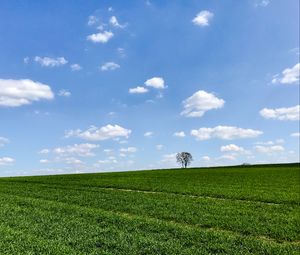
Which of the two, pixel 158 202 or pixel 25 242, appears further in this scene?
pixel 158 202

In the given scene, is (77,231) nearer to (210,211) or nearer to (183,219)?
(183,219)

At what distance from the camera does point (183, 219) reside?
23.8m

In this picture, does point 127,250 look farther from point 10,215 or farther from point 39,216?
point 10,215

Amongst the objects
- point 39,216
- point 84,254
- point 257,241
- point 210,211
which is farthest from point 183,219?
point 84,254

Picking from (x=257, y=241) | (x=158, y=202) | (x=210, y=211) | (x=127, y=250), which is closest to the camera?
(x=127, y=250)

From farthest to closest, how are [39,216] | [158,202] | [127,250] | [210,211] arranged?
[158,202] < [210,211] < [39,216] < [127,250]

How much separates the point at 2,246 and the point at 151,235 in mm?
6449

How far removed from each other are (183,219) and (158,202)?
7902 mm

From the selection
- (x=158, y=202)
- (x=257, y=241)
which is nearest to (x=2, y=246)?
(x=257, y=241)

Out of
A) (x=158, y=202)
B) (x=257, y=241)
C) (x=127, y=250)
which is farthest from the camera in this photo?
(x=158, y=202)

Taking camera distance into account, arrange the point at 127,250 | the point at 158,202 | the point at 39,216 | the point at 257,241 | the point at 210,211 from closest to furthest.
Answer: the point at 127,250
the point at 257,241
the point at 39,216
the point at 210,211
the point at 158,202

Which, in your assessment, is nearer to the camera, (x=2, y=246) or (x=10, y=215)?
(x=2, y=246)

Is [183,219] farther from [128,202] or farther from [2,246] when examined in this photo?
[2,246]

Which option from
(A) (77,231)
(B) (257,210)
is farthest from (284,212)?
(A) (77,231)
